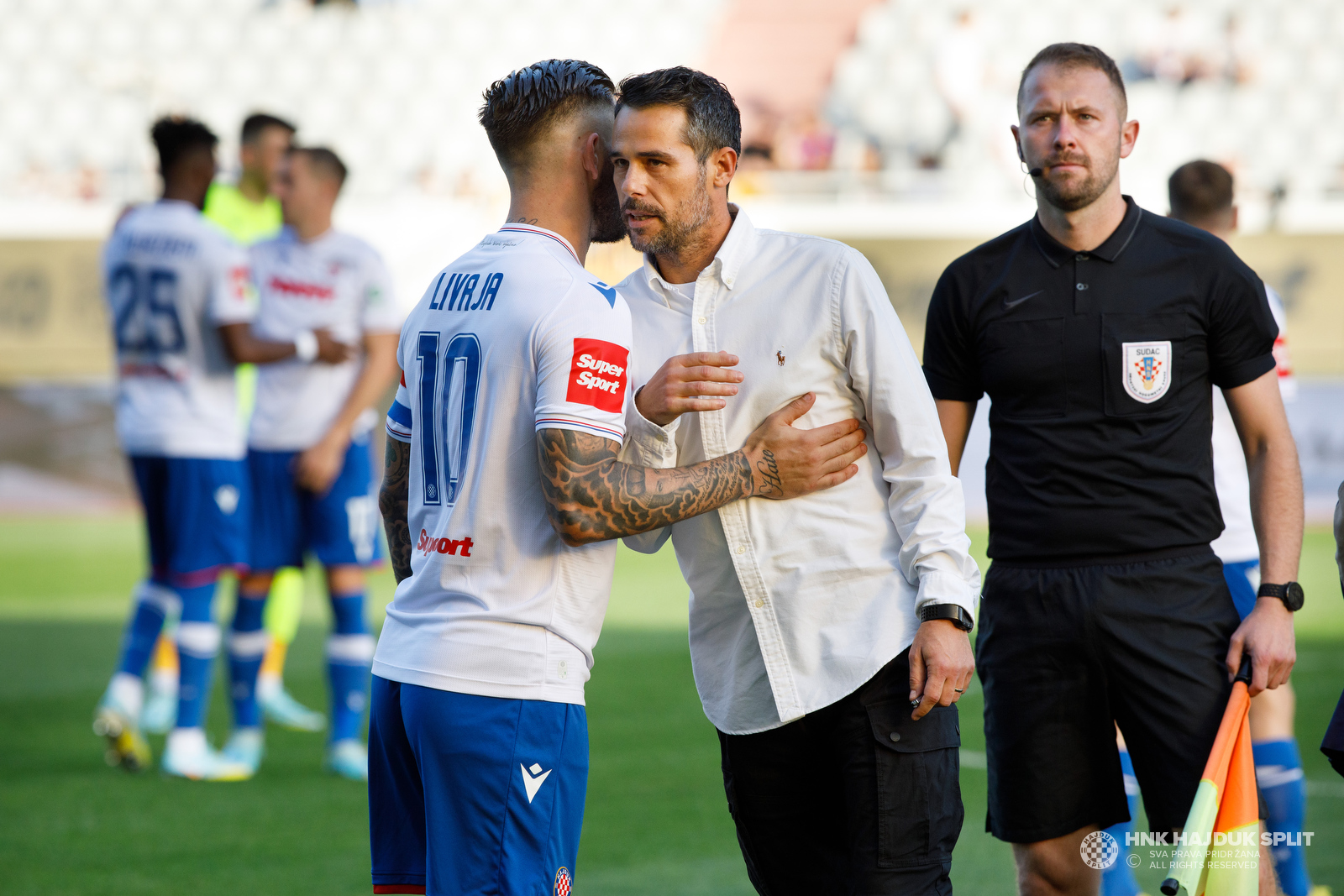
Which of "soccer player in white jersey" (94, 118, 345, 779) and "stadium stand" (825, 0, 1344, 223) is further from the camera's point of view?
"stadium stand" (825, 0, 1344, 223)

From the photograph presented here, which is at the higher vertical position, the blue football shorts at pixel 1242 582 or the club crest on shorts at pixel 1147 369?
the club crest on shorts at pixel 1147 369

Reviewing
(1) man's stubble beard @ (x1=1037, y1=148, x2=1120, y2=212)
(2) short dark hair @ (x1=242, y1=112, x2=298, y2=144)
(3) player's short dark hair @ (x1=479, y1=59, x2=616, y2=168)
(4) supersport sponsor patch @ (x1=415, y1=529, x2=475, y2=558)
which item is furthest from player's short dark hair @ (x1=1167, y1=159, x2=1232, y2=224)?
(2) short dark hair @ (x1=242, y1=112, x2=298, y2=144)

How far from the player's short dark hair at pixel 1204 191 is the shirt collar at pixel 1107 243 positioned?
4.39 feet

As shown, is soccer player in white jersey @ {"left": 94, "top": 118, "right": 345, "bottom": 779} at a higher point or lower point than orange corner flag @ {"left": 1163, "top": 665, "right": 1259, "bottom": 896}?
higher

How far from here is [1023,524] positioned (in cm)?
315

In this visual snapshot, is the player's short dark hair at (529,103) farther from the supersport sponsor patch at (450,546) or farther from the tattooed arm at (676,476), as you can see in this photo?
the supersport sponsor patch at (450,546)

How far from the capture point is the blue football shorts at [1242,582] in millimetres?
3778

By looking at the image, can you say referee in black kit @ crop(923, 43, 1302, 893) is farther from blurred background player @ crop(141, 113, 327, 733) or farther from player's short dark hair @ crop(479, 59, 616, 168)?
blurred background player @ crop(141, 113, 327, 733)

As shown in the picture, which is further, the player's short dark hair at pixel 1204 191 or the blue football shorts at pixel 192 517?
the blue football shorts at pixel 192 517

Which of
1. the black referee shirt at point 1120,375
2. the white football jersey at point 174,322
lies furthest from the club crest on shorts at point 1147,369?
the white football jersey at point 174,322

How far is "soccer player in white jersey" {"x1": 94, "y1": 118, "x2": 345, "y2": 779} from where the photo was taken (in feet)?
19.0

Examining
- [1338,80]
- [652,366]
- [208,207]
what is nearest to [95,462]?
[208,207]

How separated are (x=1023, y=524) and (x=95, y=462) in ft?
50.0

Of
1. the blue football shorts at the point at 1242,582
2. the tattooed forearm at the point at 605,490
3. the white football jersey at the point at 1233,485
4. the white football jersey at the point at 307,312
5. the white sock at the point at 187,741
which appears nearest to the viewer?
the tattooed forearm at the point at 605,490
